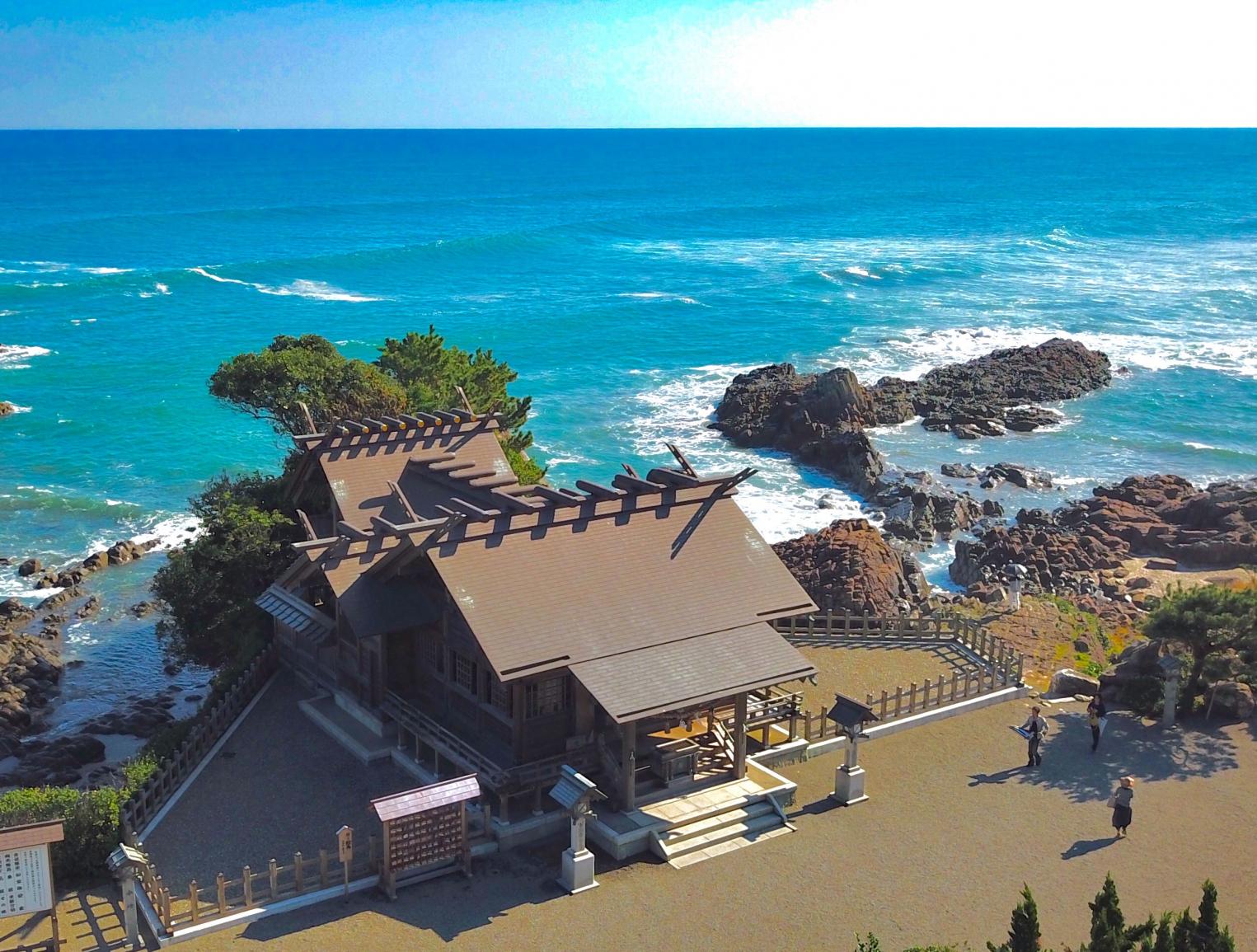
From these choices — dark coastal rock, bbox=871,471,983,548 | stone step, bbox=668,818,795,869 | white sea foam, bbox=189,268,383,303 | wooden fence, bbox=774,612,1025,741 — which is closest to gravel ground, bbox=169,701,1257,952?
stone step, bbox=668,818,795,869

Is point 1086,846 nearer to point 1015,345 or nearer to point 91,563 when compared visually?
point 91,563

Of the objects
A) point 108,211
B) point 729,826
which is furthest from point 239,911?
point 108,211

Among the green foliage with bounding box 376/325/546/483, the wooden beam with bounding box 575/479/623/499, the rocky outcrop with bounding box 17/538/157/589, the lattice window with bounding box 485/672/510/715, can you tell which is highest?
the green foliage with bounding box 376/325/546/483

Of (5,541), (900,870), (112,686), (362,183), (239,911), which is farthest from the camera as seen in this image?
(362,183)

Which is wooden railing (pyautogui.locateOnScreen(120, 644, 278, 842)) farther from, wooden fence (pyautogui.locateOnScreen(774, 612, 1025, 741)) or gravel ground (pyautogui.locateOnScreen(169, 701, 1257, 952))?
wooden fence (pyautogui.locateOnScreen(774, 612, 1025, 741))

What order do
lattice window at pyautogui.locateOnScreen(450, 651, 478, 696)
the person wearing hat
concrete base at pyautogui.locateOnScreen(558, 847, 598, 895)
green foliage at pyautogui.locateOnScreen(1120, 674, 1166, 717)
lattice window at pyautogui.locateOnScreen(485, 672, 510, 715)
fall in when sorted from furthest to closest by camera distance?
1. green foliage at pyautogui.locateOnScreen(1120, 674, 1166, 717)
2. lattice window at pyautogui.locateOnScreen(450, 651, 478, 696)
3. lattice window at pyautogui.locateOnScreen(485, 672, 510, 715)
4. the person wearing hat
5. concrete base at pyautogui.locateOnScreen(558, 847, 598, 895)

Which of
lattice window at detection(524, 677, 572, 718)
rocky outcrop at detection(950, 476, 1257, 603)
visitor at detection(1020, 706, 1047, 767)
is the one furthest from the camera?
rocky outcrop at detection(950, 476, 1257, 603)

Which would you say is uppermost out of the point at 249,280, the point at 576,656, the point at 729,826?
the point at 249,280

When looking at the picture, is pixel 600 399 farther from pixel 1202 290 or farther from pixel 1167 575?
pixel 1202 290
